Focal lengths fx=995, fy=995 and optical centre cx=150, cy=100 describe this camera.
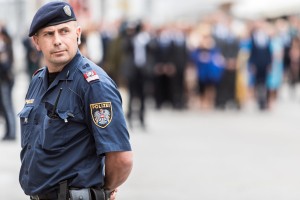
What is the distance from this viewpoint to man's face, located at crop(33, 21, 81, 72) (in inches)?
188

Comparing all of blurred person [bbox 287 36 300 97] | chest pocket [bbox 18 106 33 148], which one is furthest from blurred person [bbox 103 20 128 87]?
chest pocket [bbox 18 106 33 148]

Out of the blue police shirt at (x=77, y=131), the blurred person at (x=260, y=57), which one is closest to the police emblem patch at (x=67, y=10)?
the blue police shirt at (x=77, y=131)

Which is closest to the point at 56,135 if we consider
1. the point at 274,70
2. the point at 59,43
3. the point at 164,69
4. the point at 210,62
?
the point at 59,43

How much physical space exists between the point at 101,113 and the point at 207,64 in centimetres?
1862

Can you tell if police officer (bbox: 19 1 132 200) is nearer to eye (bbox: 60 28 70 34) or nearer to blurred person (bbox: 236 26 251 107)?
eye (bbox: 60 28 70 34)

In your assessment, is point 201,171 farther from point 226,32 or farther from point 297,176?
point 226,32

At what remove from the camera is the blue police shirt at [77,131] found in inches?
185

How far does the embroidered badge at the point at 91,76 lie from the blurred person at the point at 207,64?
18095 mm

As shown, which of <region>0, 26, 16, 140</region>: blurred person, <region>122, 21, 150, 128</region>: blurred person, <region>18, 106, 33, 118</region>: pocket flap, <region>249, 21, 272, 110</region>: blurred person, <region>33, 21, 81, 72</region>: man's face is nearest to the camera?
<region>33, 21, 81, 72</region>: man's face

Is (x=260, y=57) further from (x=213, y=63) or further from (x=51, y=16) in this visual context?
(x=51, y=16)

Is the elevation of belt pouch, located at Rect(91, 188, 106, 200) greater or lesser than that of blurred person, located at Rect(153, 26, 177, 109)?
greater

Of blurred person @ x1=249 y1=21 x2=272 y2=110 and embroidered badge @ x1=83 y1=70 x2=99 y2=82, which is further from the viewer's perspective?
blurred person @ x1=249 y1=21 x2=272 y2=110

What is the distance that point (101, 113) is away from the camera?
467cm

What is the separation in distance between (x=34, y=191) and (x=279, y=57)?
1985cm
